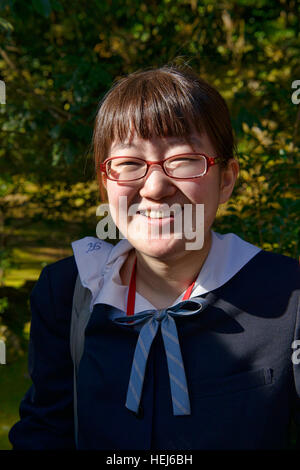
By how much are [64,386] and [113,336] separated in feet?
1.01

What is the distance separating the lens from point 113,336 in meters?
1.71

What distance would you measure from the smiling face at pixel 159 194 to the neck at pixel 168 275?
0.29 ft

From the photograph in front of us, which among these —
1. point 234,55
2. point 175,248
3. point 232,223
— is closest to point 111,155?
point 175,248

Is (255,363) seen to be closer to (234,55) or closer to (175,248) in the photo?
(175,248)

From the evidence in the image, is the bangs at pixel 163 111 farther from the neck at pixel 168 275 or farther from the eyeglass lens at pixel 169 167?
the neck at pixel 168 275

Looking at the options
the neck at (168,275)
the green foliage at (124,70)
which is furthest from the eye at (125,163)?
the green foliage at (124,70)

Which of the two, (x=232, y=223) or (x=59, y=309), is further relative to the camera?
(x=232, y=223)

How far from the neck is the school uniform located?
31mm

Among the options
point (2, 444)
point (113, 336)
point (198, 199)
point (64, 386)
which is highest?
point (198, 199)

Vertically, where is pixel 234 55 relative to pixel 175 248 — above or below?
above

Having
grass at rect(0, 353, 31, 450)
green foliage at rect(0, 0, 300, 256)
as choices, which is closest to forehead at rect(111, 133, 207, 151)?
green foliage at rect(0, 0, 300, 256)
